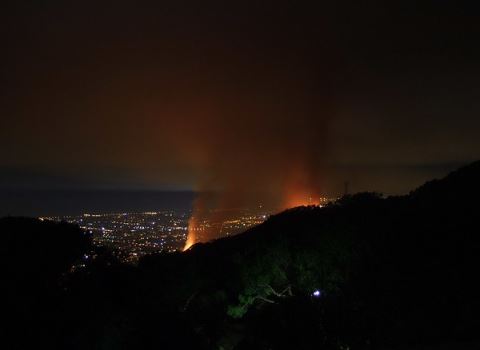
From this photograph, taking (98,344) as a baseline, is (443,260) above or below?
above

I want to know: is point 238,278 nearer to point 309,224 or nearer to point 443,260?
point 309,224

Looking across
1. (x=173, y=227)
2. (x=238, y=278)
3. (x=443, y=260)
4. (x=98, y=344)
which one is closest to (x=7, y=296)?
(x=98, y=344)

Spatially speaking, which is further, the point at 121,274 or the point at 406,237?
the point at 406,237

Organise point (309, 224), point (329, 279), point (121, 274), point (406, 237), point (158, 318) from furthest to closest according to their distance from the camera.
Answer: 1. point (309, 224)
2. point (406, 237)
3. point (329, 279)
4. point (121, 274)
5. point (158, 318)

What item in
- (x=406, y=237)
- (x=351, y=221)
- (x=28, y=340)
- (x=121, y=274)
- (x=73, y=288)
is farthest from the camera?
(x=351, y=221)

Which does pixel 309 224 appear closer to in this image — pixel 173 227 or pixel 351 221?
pixel 351 221

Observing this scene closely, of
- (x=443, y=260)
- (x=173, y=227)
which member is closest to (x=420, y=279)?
(x=443, y=260)
